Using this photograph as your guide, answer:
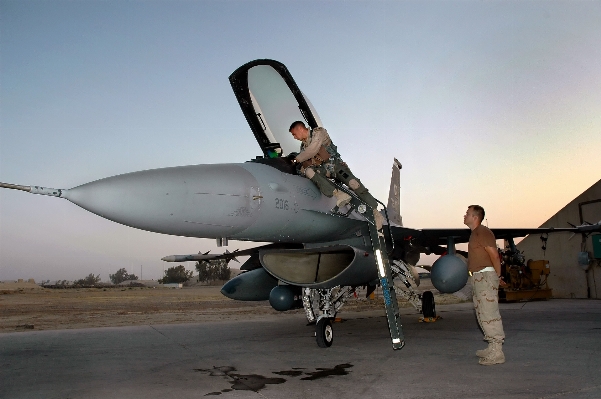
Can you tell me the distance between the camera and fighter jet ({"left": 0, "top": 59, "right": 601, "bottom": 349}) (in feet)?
13.0

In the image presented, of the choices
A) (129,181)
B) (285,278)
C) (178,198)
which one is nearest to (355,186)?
(285,278)

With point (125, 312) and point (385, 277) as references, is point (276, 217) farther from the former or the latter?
point (125, 312)


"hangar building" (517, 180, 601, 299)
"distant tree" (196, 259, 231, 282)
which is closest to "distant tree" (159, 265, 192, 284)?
"distant tree" (196, 259, 231, 282)

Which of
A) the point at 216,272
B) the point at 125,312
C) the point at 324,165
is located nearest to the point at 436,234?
the point at 324,165

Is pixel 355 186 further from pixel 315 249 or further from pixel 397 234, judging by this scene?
pixel 397 234

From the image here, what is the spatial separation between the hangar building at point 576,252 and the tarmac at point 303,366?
40.9 ft

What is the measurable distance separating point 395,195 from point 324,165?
26.7ft

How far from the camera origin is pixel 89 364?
17.8ft

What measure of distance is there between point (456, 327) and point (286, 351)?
3909mm

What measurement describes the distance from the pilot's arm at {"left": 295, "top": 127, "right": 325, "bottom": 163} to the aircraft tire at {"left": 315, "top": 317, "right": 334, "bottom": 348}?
2.32 meters

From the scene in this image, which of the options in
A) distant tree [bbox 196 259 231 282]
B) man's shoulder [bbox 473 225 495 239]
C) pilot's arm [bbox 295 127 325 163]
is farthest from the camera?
distant tree [bbox 196 259 231 282]

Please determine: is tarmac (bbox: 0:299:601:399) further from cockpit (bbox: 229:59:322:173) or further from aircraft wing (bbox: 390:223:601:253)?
cockpit (bbox: 229:59:322:173)

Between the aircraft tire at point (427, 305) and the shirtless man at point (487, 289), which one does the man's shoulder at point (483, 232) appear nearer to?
the shirtless man at point (487, 289)

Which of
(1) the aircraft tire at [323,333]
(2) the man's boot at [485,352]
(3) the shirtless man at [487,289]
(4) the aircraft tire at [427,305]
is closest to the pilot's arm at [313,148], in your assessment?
(3) the shirtless man at [487,289]
